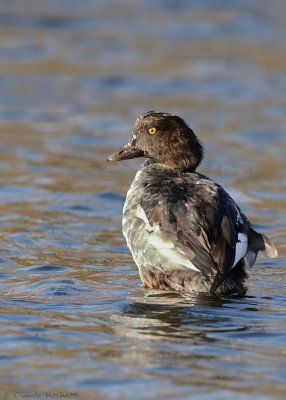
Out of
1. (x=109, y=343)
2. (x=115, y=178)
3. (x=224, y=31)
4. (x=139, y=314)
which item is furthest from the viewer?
(x=224, y=31)

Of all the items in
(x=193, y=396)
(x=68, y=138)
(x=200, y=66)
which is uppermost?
(x=200, y=66)

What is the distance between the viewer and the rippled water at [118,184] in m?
6.45

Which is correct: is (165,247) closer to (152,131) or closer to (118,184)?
(152,131)

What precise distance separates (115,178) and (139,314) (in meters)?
5.57

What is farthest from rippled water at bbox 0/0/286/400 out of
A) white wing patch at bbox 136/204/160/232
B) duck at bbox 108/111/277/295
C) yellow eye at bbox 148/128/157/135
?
yellow eye at bbox 148/128/157/135

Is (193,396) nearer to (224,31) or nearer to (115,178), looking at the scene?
(115,178)

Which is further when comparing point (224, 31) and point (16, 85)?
point (224, 31)

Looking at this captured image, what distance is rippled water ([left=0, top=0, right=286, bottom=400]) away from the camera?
645cm

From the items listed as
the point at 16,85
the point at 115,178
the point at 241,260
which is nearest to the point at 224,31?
the point at 16,85

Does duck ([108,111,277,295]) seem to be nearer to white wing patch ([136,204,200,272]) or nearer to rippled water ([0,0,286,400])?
white wing patch ([136,204,200,272])

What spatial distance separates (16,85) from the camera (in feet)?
57.0

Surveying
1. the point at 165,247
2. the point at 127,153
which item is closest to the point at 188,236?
the point at 165,247

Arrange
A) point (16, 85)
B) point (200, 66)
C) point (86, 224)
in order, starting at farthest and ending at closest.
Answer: point (200, 66) → point (16, 85) → point (86, 224)

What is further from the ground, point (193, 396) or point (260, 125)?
point (260, 125)
